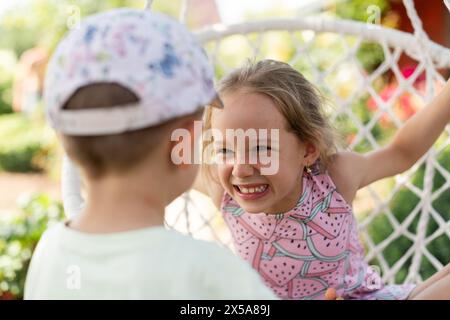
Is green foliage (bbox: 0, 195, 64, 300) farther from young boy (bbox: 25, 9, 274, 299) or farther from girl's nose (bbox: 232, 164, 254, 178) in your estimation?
young boy (bbox: 25, 9, 274, 299)

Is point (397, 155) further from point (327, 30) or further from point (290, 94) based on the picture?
point (327, 30)

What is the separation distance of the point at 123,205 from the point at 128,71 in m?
→ 0.16

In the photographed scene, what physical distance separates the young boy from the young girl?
43 centimetres

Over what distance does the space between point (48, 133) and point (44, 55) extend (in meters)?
0.68

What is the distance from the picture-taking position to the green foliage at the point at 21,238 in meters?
2.59

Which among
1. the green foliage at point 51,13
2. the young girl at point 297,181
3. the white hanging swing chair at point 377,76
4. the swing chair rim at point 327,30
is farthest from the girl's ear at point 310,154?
the green foliage at point 51,13

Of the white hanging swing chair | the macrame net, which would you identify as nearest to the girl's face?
the macrame net

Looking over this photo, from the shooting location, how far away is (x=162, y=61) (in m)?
0.84

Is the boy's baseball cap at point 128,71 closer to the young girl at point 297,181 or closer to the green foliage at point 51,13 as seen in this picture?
the young girl at point 297,181

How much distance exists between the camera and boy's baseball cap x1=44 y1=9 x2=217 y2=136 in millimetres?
832

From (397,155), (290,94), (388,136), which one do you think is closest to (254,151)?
(290,94)

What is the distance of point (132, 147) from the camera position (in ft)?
2.80
